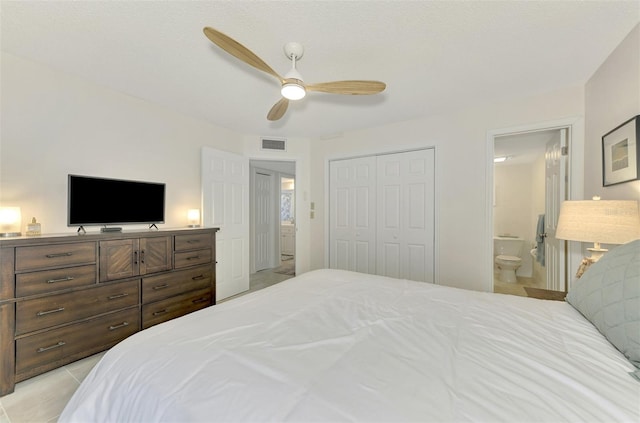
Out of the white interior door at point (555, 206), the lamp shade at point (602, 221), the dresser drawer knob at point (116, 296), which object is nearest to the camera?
the lamp shade at point (602, 221)

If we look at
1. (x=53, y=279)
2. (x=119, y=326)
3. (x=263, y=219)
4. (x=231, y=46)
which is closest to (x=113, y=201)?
(x=53, y=279)

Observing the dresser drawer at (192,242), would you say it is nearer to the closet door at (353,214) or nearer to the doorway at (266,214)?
the closet door at (353,214)

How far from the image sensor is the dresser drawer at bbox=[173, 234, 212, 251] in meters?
2.71

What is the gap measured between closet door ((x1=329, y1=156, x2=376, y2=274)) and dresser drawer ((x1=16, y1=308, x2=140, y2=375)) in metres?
2.65

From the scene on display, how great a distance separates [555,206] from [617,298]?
7.65 ft

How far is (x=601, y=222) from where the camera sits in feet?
5.32

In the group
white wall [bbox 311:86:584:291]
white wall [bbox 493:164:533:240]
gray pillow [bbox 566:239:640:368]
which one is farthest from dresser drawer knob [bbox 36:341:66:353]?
white wall [bbox 493:164:533:240]

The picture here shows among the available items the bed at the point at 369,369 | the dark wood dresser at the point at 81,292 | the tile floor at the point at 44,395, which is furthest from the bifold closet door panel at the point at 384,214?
the tile floor at the point at 44,395

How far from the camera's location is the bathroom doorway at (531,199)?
2660 millimetres

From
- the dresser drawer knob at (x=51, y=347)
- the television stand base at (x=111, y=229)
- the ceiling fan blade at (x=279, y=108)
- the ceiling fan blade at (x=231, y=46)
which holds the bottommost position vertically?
the dresser drawer knob at (x=51, y=347)

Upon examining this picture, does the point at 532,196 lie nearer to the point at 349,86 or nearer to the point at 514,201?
the point at 514,201

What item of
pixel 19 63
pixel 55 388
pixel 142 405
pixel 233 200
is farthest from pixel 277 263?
pixel 142 405

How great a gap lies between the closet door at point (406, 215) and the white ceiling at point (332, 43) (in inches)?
37.0

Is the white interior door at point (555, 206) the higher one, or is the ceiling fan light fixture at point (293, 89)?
the ceiling fan light fixture at point (293, 89)
